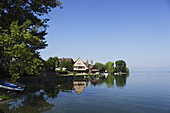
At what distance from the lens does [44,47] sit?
123 ft

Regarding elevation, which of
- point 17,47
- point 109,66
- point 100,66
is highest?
point 109,66

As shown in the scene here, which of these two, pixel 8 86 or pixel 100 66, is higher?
pixel 100 66

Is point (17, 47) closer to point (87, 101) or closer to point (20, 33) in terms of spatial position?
point (20, 33)

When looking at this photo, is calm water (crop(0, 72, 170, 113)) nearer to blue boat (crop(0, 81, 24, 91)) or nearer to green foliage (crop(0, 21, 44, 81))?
blue boat (crop(0, 81, 24, 91))

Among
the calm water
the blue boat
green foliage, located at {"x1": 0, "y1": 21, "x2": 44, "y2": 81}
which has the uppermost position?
green foliage, located at {"x1": 0, "y1": 21, "x2": 44, "y2": 81}

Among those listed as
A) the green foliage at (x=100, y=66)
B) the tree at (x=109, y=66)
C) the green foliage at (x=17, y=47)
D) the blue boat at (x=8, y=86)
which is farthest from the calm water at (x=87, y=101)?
the tree at (x=109, y=66)

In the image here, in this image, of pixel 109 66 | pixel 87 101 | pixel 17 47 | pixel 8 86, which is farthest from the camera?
pixel 109 66

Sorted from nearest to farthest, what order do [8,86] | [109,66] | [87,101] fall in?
[87,101] → [8,86] → [109,66]

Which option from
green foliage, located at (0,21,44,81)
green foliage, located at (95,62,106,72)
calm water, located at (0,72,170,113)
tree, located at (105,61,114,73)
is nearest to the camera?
green foliage, located at (0,21,44,81)

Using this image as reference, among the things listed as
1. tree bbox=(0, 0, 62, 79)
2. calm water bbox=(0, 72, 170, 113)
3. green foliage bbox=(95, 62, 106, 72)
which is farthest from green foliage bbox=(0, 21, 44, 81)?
green foliage bbox=(95, 62, 106, 72)

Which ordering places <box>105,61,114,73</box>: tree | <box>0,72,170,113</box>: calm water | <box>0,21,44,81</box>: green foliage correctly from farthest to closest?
<box>105,61,114,73</box>: tree
<box>0,72,170,113</box>: calm water
<box>0,21,44,81</box>: green foliage

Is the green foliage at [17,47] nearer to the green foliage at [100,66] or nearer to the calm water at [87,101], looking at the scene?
the calm water at [87,101]

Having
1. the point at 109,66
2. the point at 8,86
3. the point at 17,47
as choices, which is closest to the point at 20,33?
the point at 17,47

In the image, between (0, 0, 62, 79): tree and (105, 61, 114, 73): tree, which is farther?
(105, 61, 114, 73): tree
